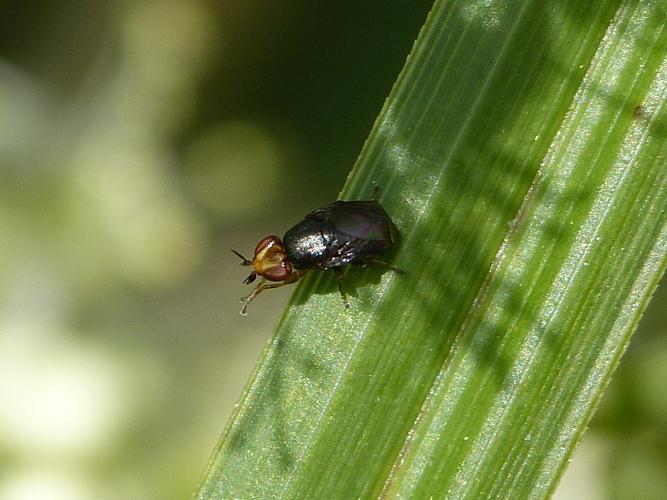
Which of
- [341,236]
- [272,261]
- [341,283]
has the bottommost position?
[272,261]

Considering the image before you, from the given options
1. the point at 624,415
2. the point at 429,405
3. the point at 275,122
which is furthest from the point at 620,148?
the point at 275,122

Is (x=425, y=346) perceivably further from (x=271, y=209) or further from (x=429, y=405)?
(x=271, y=209)

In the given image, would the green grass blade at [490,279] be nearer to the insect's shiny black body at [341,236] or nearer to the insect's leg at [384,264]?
the insect's leg at [384,264]

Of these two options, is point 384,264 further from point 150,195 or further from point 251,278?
point 150,195

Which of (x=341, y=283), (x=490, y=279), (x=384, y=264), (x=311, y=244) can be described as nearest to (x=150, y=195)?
(x=311, y=244)

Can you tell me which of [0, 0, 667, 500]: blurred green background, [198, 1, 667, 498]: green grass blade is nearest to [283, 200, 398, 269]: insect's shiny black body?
[198, 1, 667, 498]: green grass blade

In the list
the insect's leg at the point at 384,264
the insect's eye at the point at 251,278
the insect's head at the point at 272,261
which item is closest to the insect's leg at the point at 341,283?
the insect's leg at the point at 384,264

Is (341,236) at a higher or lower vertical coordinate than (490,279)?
lower

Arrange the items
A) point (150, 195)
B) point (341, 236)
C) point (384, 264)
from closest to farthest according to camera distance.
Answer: point (384, 264)
point (341, 236)
point (150, 195)
